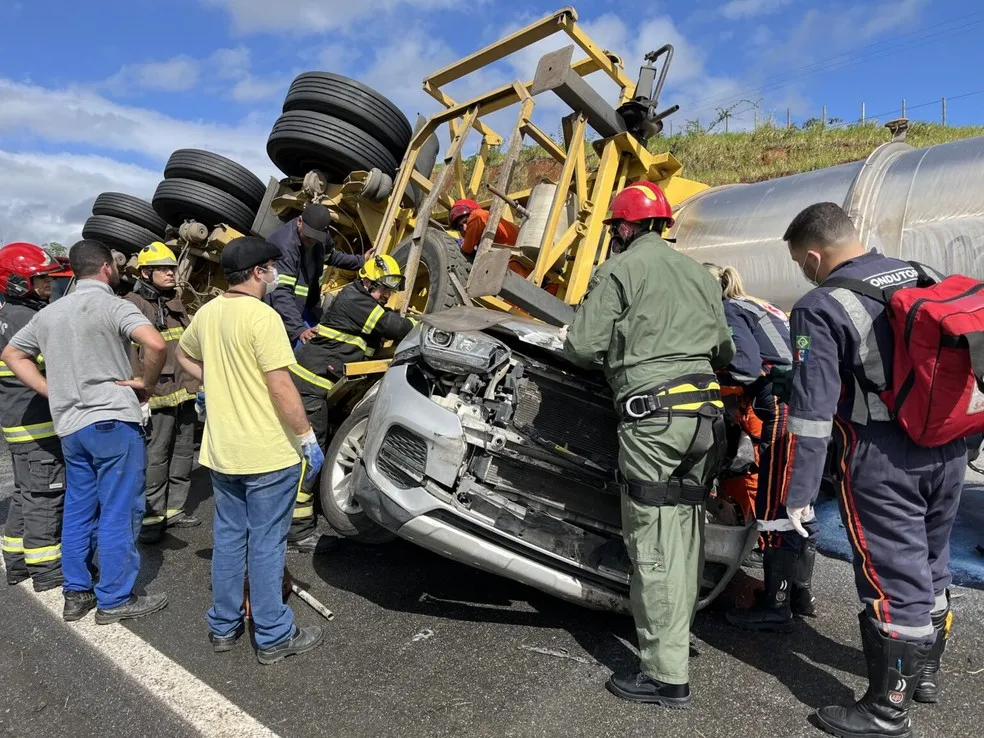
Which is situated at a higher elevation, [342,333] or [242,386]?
[342,333]

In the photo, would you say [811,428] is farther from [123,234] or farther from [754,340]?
[123,234]

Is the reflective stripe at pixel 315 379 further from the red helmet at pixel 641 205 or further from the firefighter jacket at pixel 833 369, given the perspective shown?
the firefighter jacket at pixel 833 369

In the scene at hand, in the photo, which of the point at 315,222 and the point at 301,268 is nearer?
the point at 315,222

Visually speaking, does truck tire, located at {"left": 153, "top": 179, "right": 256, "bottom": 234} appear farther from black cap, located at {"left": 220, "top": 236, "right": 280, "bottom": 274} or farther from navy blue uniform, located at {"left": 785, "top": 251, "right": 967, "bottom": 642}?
navy blue uniform, located at {"left": 785, "top": 251, "right": 967, "bottom": 642}

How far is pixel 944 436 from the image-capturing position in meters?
2.02

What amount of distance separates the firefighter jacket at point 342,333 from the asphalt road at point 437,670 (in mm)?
1192

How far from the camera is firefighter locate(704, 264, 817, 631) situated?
280 centimetres

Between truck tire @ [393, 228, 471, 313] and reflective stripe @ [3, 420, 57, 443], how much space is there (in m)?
2.33

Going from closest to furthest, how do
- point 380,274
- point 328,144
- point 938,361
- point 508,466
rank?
point 938,361 < point 508,466 < point 380,274 < point 328,144

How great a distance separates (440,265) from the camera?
482 centimetres

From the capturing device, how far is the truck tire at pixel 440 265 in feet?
15.2

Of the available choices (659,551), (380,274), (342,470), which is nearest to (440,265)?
(380,274)

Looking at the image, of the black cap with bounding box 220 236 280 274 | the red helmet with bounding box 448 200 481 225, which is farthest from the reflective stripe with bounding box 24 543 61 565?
the red helmet with bounding box 448 200 481 225

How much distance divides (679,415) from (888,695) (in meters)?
1.06
